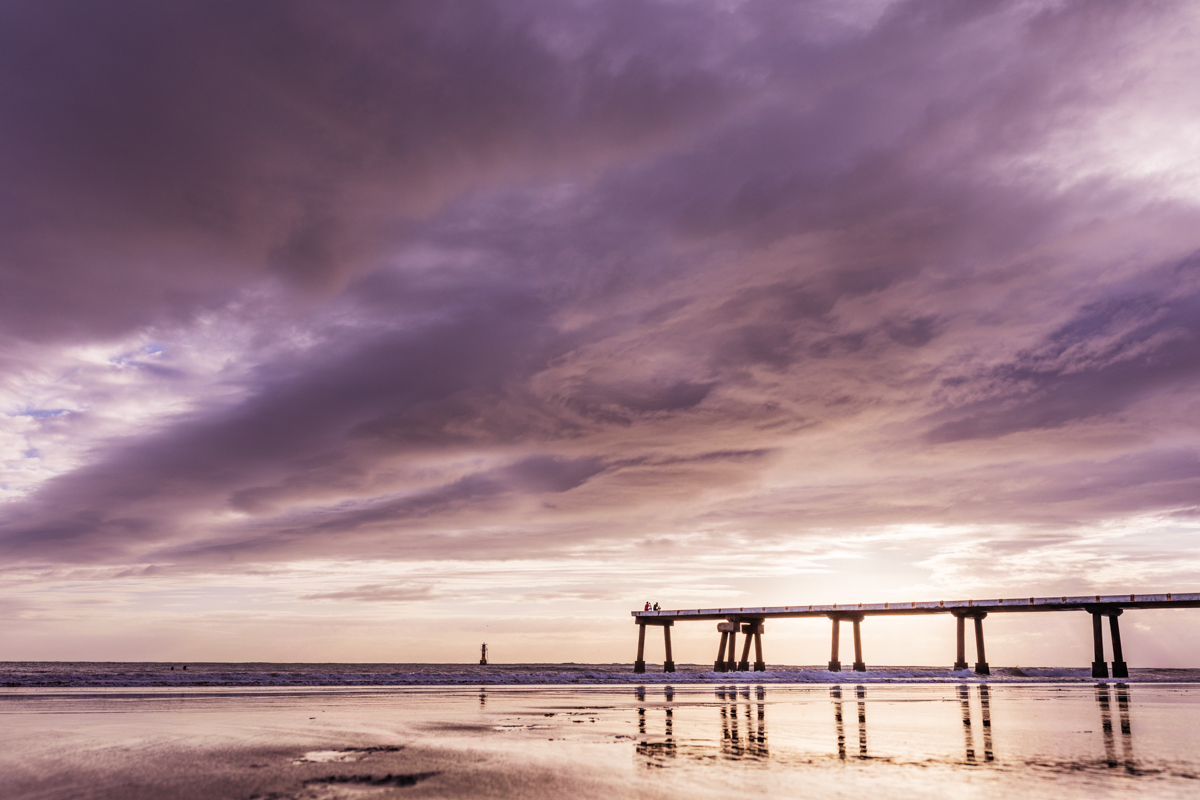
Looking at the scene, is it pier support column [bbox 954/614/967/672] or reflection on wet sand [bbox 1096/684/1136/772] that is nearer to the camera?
reflection on wet sand [bbox 1096/684/1136/772]

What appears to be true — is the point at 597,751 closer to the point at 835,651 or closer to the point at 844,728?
the point at 844,728

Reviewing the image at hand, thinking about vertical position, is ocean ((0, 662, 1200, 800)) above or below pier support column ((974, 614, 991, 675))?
above

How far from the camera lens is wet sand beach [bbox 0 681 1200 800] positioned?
915cm

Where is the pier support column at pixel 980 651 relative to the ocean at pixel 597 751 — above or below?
below

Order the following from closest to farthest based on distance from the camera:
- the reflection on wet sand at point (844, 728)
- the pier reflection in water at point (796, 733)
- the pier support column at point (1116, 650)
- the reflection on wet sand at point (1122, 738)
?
1. the reflection on wet sand at point (1122, 738)
2. the pier reflection in water at point (796, 733)
3. the reflection on wet sand at point (844, 728)
4. the pier support column at point (1116, 650)

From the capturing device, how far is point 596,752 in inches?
491

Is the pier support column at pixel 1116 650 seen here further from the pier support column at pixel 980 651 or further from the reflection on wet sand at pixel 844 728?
the reflection on wet sand at pixel 844 728

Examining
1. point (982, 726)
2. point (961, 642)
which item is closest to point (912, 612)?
point (961, 642)

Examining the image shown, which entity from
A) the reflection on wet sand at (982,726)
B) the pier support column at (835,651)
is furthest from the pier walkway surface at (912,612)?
the reflection on wet sand at (982,726)

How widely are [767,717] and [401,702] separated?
13.2 m

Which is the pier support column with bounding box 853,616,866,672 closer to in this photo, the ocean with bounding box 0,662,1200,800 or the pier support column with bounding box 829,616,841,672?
the pier support column with bounding box 829,616,841,672

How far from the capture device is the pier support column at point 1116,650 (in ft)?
182

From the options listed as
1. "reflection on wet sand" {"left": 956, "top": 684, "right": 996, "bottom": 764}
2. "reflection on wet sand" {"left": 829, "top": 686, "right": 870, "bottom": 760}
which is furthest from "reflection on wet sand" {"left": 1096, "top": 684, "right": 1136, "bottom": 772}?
"reflection on wet sand" {"left": 829, "top": 686, "right": 870, "bottom": 760}

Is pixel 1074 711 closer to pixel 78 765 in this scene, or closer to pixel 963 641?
pixel 78 765
